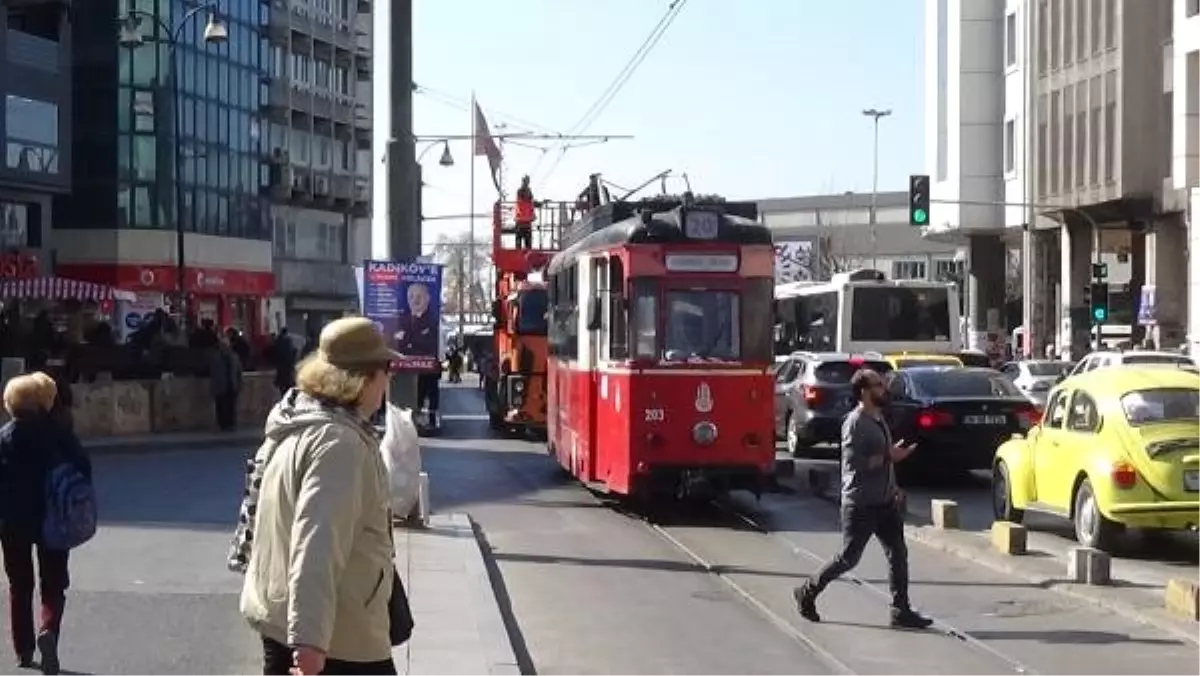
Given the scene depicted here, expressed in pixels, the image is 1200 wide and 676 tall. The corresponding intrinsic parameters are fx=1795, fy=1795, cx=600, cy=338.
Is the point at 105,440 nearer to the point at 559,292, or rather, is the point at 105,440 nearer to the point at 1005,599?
the point at 559,292

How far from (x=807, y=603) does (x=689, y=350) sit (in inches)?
257

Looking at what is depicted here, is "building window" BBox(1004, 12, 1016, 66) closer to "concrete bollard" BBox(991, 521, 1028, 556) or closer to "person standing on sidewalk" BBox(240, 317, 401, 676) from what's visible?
"concrete bollard" BBox(991, 521, 1028, 556)

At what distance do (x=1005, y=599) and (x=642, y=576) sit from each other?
303 cm

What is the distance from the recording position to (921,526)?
18312mm

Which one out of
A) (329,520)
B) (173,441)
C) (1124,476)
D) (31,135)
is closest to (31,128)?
(31,135)

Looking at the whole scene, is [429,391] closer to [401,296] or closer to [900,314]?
[900,314]

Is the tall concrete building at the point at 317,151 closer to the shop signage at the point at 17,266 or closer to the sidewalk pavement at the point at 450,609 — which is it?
the shop signage at the point at 17,266

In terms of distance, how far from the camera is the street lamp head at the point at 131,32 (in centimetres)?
6400

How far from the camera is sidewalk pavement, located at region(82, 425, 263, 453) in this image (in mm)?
27812

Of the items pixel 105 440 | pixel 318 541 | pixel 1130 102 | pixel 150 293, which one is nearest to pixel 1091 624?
pixel 318 541

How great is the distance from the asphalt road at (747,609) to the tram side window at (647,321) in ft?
6.22

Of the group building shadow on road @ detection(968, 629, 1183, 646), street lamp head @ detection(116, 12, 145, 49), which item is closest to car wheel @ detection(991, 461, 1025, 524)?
building shadow on road @ detection(968, 629, 1183, 646)

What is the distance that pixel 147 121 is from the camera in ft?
225

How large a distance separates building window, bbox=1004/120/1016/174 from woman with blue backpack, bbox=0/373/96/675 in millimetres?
59374
